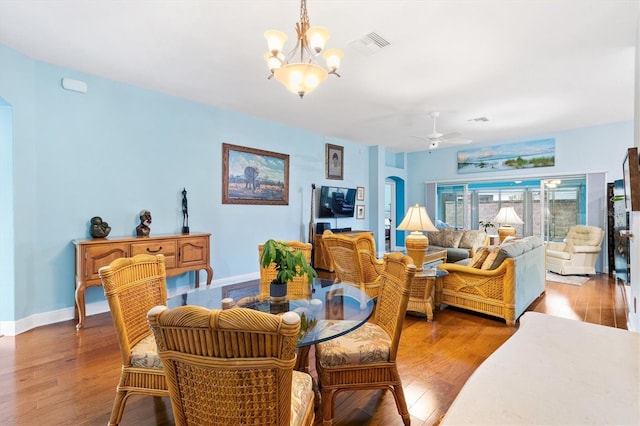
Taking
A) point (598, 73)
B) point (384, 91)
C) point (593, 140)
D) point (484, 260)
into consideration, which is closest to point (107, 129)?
point (384, 91)

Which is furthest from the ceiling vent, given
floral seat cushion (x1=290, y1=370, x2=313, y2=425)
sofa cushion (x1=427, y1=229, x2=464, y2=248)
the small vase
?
sofa cushion (x1=427, y1=229, x2=464, y2=248)

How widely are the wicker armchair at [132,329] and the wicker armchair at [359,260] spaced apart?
8.11 feet

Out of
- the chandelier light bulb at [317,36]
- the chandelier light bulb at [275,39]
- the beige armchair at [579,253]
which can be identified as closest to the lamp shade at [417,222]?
the chandelier light bulb at [317,36]

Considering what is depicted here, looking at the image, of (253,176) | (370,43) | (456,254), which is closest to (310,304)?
(370,43)

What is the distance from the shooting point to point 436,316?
11.9 ft

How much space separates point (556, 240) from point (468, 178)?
2253mm

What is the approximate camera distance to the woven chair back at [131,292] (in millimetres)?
1624

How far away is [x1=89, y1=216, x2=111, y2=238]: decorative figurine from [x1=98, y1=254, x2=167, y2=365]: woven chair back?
6.23 ft

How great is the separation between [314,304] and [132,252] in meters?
2.42

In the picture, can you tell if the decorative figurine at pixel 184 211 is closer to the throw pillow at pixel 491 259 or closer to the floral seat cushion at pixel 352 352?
the floral seat cushion at pixel 352 352

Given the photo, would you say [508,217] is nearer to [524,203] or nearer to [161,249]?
[524,203]

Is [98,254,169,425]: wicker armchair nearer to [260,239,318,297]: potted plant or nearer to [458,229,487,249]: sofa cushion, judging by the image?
[260,239,318,297]: potted plant

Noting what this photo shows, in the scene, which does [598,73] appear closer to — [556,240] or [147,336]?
[556,240]

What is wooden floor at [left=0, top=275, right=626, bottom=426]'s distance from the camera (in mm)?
1869
